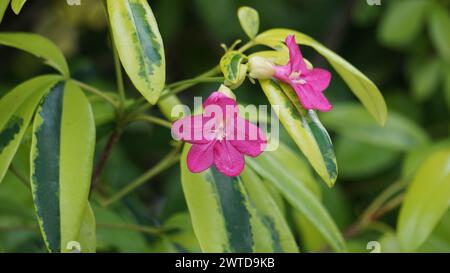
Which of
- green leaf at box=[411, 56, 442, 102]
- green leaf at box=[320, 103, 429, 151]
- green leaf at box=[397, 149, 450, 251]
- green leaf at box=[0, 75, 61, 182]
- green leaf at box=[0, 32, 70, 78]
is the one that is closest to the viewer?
green leaf at box=[0, 75, 61, 182]

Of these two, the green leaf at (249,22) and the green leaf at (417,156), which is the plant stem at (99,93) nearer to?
the green leaf at (249,22)

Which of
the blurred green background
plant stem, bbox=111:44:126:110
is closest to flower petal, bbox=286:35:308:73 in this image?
plant stem, bbox=111:44:126:110

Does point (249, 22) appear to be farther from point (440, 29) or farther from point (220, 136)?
point (440, 29)

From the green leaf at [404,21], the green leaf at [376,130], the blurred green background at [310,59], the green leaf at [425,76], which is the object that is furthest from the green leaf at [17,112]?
the green leaf at [425,76]

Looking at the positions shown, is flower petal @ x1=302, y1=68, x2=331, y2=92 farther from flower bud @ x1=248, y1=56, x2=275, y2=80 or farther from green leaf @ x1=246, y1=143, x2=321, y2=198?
green leaf @ x1=246, y1=143, x2=321, y2=198

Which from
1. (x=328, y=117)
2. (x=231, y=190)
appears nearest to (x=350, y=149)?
(x=328, y=117)
